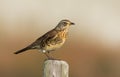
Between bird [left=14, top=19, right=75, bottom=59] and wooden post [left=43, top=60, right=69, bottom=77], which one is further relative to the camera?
bird [left=14, top=19, right=75, bottom=59]

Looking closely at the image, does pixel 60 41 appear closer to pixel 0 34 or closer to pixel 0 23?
pixel 0 34

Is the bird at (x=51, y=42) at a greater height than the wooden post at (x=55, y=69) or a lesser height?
greater

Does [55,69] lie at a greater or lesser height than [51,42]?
lesser

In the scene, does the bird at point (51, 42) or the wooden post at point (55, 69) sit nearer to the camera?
the wooden post at point (55, 69)

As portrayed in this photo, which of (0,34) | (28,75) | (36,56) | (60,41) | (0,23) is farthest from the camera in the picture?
(0,23)

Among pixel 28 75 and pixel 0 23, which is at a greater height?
pixel 0 23

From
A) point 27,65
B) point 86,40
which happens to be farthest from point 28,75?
point 86,40

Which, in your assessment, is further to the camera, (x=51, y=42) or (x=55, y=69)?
(x=51, y=42)

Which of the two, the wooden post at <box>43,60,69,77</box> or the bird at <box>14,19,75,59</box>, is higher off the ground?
the bird at <box>14,19,75,59</box>
